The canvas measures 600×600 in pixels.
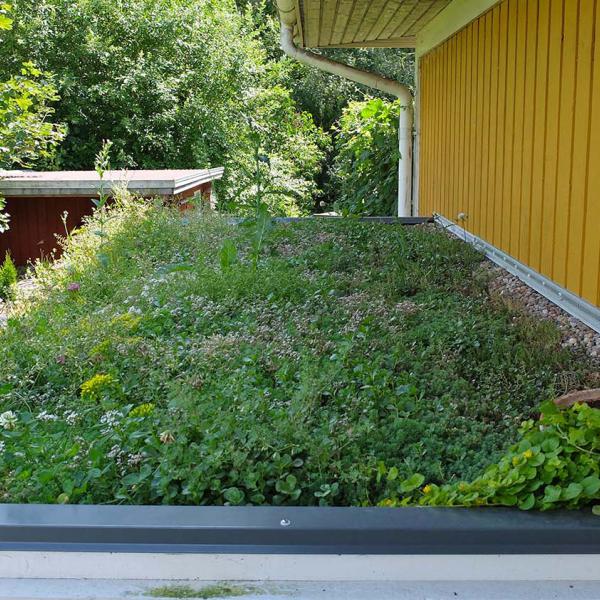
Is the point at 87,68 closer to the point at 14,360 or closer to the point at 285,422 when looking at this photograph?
the point at 14,360

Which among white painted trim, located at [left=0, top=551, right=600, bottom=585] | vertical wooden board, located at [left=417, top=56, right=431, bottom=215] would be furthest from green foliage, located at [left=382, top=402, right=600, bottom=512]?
vertical wooden board, located at [left=417, top=56, right=431, bottom=215]

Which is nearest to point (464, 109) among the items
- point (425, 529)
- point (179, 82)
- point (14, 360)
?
point (14, 360)

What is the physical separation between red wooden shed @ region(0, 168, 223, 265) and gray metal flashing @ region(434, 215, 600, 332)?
500 centimetres

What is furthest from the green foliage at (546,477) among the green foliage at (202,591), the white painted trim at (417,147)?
the white painted trim at (417,147)

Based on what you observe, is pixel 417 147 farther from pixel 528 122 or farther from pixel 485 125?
pixel 528 122

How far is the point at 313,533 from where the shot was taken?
1.55 meters

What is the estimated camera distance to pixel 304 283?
441cm

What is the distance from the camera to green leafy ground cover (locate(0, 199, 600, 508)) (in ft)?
6.73

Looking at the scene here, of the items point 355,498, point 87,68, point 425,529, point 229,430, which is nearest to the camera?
point 425,529

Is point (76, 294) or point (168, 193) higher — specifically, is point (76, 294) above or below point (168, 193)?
below

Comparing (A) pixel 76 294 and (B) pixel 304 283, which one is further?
(A) pixel 76 294

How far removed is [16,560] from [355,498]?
863mm

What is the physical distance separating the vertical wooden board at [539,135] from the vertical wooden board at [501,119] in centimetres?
68

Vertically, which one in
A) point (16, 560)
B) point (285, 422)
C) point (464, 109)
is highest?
point (464, 109)
